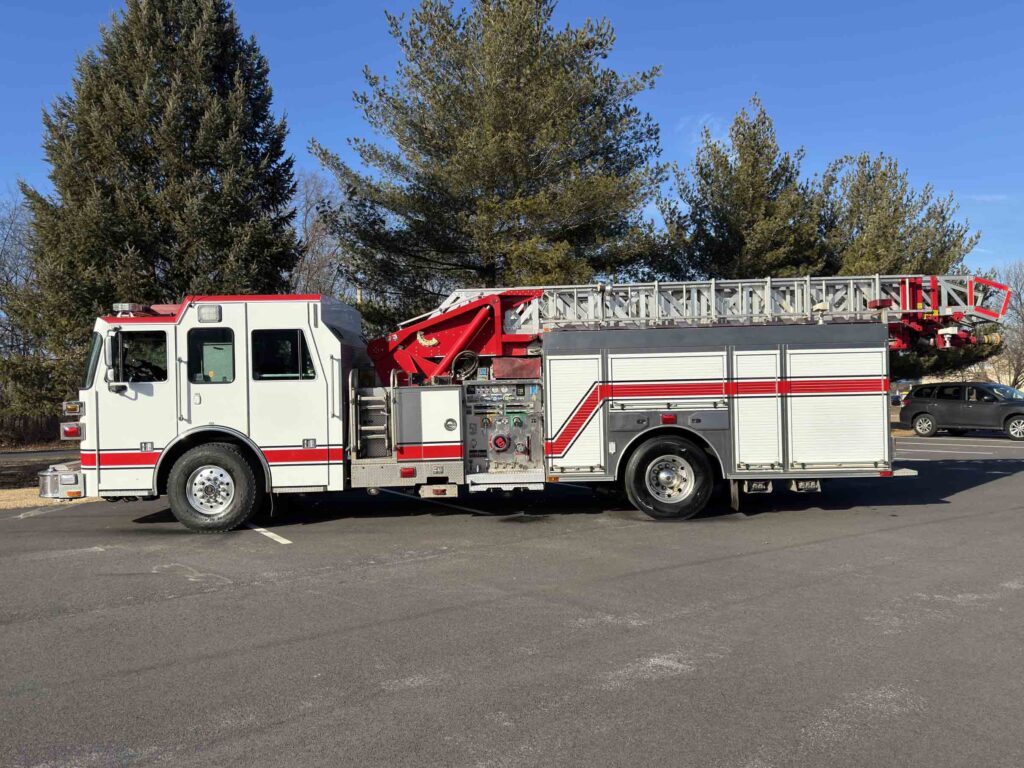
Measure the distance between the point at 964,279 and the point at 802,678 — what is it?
7.59m

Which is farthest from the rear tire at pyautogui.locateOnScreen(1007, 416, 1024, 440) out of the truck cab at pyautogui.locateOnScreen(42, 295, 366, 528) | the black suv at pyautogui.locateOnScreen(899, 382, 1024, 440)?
the truck cab at pyautogui.locateOnScreen(42, 295, 366, 528)

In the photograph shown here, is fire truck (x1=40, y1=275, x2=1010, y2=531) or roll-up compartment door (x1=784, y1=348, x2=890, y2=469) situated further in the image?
roll-up compartment door (x1=784, y1=348, x2=890, y2=469)

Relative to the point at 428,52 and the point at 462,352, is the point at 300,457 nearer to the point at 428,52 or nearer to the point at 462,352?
the point at 462,352

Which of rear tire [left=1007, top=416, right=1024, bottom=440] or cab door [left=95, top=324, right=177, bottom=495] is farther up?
cab door [left=95, top=324, right=177, bottom=495]

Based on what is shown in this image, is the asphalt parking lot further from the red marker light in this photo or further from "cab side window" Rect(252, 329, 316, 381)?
"cab side window" Rect(252, 329, 316, 381)

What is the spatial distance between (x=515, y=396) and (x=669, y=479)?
214cm

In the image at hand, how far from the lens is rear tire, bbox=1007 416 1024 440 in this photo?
74.2ft

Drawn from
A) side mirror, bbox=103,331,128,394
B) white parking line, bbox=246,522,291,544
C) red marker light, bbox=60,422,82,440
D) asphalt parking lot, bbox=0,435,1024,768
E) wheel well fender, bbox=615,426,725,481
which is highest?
Answer: side mirror, bbox=103,331,128,394

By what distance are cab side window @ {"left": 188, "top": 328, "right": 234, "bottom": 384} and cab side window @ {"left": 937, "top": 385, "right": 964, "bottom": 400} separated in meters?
22.1

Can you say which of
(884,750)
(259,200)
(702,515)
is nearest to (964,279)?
(702,515)

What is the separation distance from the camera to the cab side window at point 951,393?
24.2 meters

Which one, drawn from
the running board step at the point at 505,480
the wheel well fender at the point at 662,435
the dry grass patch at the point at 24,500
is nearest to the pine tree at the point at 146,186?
the dry grass patch at the point at 24,500

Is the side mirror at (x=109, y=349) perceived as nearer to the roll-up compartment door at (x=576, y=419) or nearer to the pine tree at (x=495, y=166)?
the roll-up compartment door at (x=576, y=419)

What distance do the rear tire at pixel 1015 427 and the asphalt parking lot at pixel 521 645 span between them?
15489 millimetres
